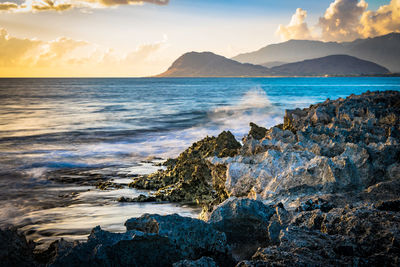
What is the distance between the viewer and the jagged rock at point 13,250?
287 centimetres

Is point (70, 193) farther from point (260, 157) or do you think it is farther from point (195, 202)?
point (260, 157)

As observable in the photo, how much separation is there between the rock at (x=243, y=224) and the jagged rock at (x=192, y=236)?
15.1 inches

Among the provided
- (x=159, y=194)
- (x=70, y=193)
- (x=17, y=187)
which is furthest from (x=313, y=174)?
(x=17, y=187)

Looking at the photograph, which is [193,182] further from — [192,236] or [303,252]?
[303,252]

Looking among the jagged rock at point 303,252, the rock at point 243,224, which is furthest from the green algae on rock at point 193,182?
the jagged rock at point 303,252

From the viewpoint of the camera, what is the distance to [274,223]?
3.62 m

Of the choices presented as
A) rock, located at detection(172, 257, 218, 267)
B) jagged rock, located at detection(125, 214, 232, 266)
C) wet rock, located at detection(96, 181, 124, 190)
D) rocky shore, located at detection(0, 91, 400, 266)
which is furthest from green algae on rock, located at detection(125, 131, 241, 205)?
rock, located at detection(172, 257, 218, 267)

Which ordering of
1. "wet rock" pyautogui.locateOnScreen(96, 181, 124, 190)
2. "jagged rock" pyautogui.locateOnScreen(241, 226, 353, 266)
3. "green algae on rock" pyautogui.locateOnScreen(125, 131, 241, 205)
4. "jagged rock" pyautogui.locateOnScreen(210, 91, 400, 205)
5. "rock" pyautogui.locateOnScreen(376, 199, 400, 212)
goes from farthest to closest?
1. "wet rock" pyautogui.locateOnScreen(96, 181, 124, 190)
2. "green algae on rock" pyautogui.locateOnScreen(125, 131, 241, 205)
3. "jagged rock" pyautogui.locateOnScreen(210, 91, 400, 205)
4. "rock" pyautogui.locateOnScreen(376, 199, 400, 212)
5. "jagged rock" pyautogui.locateOnScreen(241, 226, 353, 266)

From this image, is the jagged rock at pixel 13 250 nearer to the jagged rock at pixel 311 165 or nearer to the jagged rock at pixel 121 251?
the jagged rock at pixel 121 251

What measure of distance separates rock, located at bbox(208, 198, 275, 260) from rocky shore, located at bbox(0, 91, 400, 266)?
0.01m

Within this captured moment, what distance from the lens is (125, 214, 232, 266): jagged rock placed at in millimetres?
3201

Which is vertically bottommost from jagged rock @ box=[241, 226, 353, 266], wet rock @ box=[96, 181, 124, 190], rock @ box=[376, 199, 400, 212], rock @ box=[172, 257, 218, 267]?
wet rock @ box=[96, 181, 124, 190]

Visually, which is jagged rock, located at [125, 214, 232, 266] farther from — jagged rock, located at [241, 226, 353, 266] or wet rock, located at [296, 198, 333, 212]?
wet rock, located at [296, 198, 333, 212]

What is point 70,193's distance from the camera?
791 centimetres
